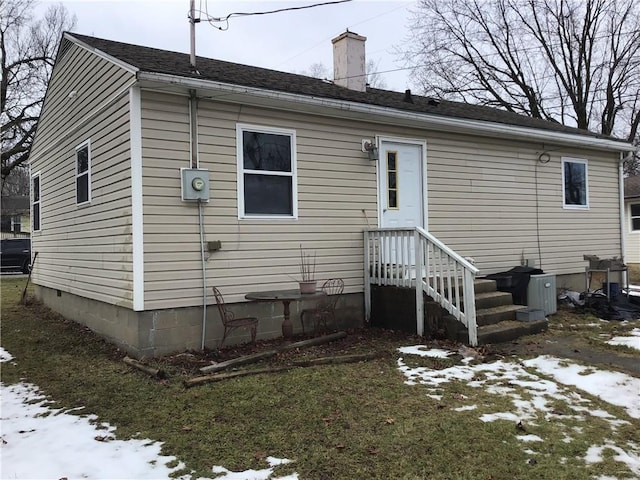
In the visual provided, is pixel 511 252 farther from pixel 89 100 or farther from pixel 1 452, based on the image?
pixel 1 452

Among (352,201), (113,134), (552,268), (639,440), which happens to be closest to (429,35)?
(552,268)

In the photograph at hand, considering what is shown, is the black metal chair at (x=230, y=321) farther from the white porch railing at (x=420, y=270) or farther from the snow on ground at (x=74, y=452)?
the snow on ground at (x=74, y=452)

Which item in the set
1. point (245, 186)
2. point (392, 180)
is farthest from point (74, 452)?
point (392, 180)

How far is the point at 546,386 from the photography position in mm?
4742

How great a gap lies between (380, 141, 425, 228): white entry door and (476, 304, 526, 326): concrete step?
2.01 meters

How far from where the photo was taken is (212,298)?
641 cm

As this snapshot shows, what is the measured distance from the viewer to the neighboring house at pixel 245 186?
609cm

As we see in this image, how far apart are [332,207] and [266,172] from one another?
3.92 feet

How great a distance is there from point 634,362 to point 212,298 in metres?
4.98

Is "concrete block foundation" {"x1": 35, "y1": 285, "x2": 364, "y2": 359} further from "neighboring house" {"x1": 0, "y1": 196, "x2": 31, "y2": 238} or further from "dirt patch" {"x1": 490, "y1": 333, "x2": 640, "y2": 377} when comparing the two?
"neighboring house" {"x1": 0, "y1": 196, "x2": 31, "y2": 238}

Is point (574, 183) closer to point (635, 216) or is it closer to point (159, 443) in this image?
point (159, 443)

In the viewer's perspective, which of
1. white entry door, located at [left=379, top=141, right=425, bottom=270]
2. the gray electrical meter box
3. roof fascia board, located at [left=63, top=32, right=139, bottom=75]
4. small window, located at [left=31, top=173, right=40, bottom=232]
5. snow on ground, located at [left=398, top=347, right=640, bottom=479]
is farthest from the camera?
small window, located at [left=31, top=173, right=40, bottom=232]

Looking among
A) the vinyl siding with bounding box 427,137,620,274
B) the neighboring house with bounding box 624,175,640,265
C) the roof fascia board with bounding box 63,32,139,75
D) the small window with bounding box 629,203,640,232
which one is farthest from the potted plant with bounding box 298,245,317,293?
the small window with bounding box 629,203,640,232

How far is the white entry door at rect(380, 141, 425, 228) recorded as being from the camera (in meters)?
8.08
